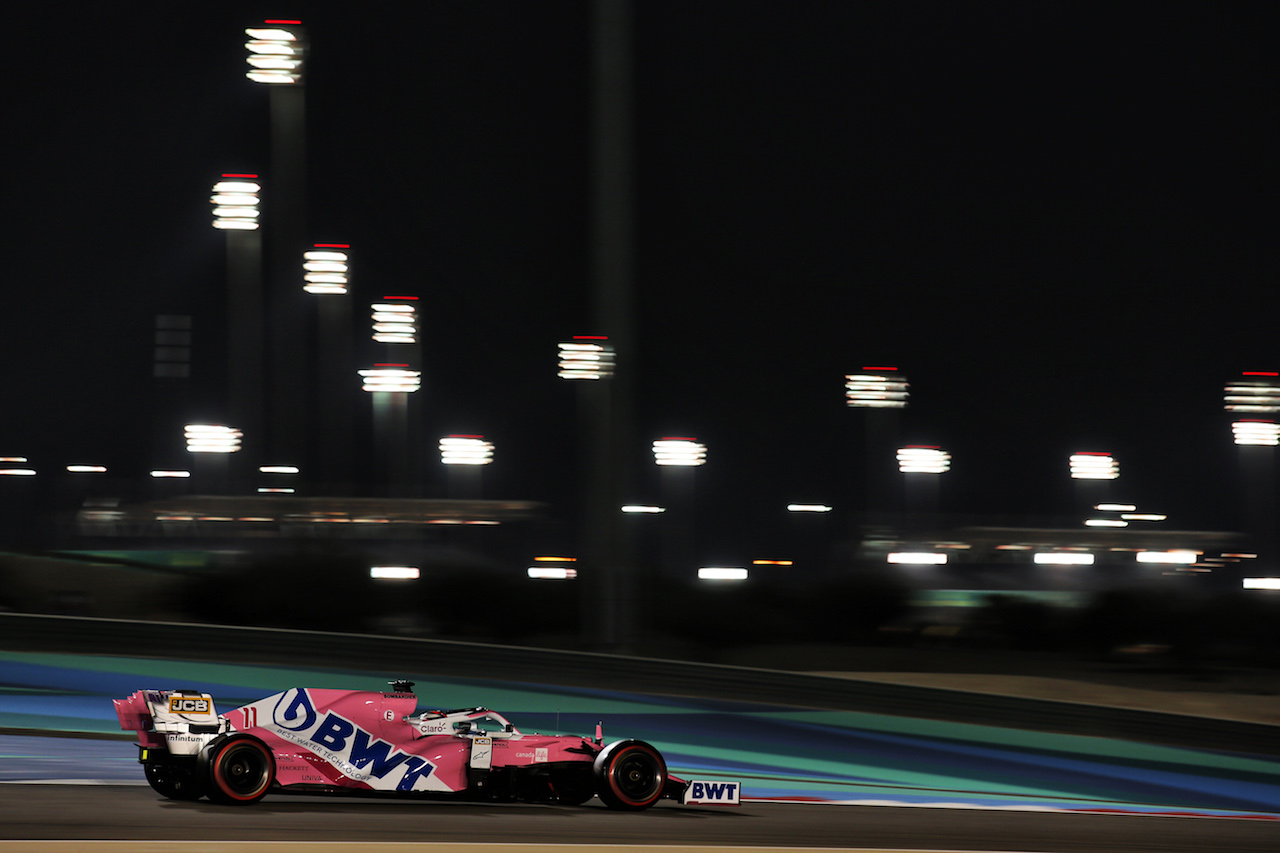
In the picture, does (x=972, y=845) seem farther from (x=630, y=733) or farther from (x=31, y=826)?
(x=31, y=826)

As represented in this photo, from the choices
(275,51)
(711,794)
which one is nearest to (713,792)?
(711,794)

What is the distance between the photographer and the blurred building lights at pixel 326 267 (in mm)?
32562

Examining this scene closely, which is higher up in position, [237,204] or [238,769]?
[237,204]

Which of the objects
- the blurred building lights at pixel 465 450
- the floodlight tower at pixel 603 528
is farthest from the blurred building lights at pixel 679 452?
the floodlight tower at pixel 603 528

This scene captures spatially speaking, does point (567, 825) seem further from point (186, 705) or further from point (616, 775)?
point (186, 705)

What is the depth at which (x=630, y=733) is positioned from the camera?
493 inches

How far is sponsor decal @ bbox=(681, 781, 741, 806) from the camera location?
8844 millimetres

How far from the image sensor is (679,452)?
157 feet

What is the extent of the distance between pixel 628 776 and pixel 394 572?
13.3 meters

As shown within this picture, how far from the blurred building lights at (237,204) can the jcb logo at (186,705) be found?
22.4 metres

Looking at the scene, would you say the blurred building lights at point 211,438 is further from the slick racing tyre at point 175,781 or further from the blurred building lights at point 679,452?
the slick racing tyre at point 175,781

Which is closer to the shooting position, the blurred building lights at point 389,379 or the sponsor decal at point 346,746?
the sponsor decal at point 346,746

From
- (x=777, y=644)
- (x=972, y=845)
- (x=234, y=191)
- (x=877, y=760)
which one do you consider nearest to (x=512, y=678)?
(x=877, y=760)

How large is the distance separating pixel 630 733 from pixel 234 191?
1987cm
